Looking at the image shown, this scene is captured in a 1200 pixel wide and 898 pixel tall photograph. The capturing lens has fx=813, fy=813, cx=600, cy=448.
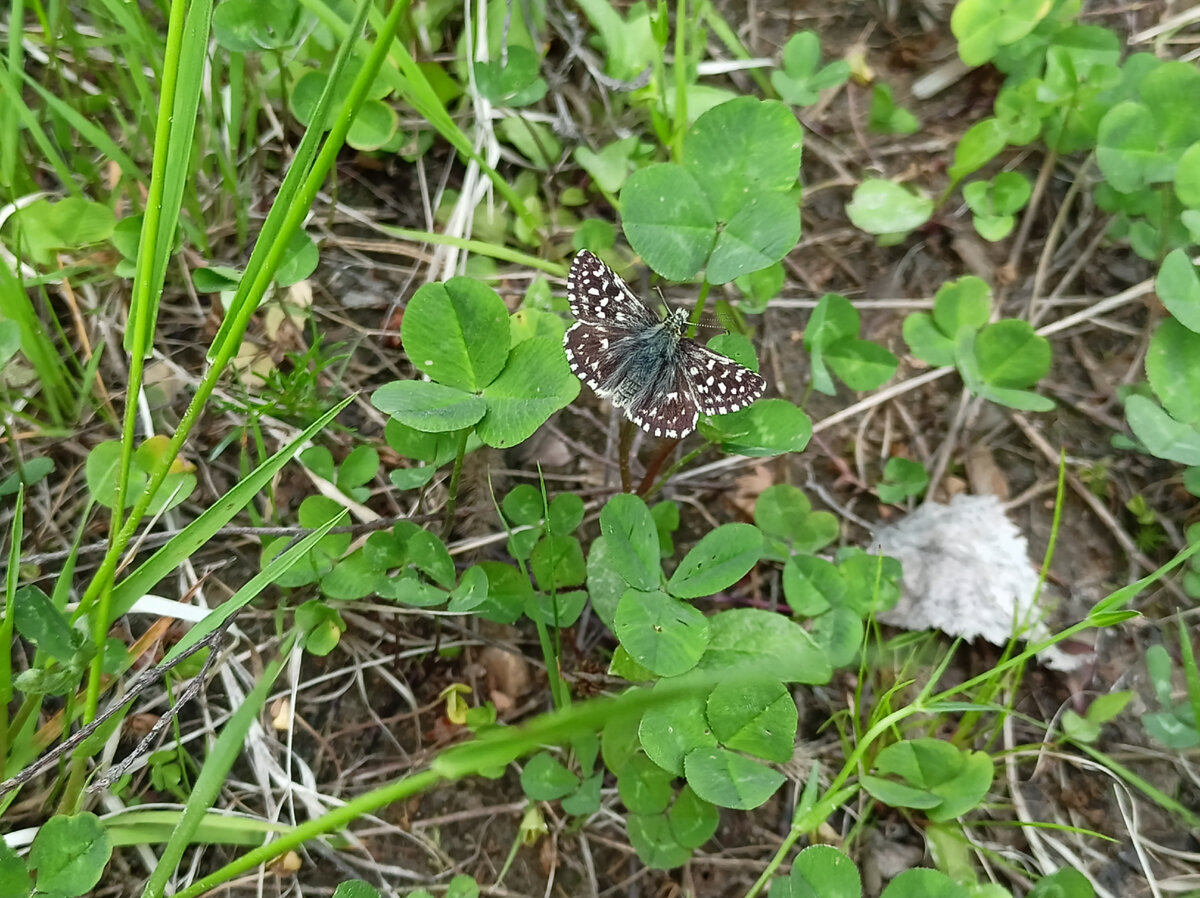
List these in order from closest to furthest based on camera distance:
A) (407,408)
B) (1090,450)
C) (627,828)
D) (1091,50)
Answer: (407,408), (627,828), (1090,450), (1091,50)

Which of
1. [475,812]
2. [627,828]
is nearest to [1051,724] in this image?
[627,828]

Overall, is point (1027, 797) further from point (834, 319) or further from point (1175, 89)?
point (1175, 89)

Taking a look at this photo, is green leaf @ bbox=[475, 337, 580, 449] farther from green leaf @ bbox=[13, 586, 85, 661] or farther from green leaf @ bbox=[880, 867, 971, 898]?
green leaf @ bbox=[880, 867, 971, 898]

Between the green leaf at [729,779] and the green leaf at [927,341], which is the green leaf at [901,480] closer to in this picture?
the green leaf at [927,341]

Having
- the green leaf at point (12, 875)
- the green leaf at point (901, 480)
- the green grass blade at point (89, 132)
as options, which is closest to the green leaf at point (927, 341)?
the green leaf at point (901, 480)

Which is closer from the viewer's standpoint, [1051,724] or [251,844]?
[251,844]
